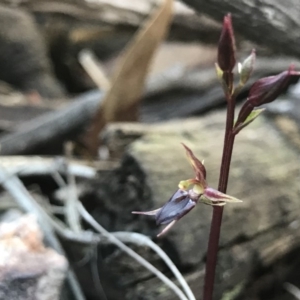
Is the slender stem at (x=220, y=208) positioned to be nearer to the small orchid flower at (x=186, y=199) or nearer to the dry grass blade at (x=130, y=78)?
the small orchid flower at (x=186, y=199)

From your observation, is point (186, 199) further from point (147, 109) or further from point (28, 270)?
point (147, 109)

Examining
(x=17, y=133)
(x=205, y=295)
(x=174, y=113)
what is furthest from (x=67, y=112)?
(x=205, y=295)

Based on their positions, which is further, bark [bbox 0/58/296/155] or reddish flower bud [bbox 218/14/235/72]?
bark [bbox 0/58/296/155]

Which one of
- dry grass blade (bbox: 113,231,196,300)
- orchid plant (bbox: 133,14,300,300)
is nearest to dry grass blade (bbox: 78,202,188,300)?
dry grass blade (bbox: 113,231,196,300)

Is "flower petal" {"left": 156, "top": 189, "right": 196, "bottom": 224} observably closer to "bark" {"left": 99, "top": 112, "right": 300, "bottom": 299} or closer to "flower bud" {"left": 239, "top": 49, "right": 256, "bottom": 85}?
"flower bud" {"left": 239, "top": 49, "right": 256, "bottom": 85}


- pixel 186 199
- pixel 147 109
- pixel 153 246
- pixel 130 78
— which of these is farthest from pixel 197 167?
pixel 147 109

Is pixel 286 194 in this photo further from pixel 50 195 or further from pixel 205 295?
pixel 50 195
